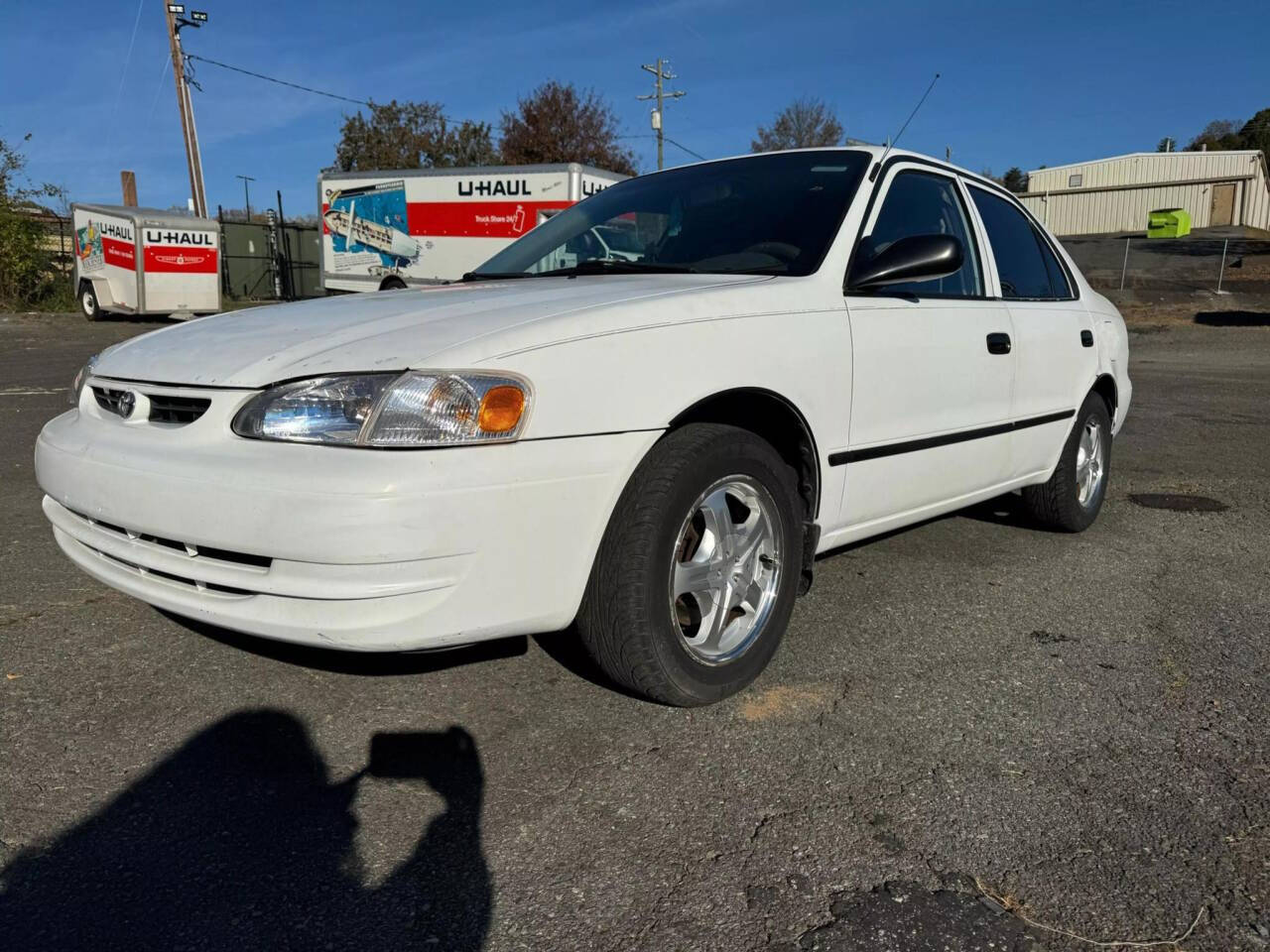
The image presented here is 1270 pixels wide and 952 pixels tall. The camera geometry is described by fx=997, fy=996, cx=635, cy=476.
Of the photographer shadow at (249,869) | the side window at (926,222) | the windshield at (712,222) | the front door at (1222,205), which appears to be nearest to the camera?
the photographer shadow at (249,869)

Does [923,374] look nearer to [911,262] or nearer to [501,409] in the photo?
[911,262]

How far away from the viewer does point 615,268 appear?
11.4 feet

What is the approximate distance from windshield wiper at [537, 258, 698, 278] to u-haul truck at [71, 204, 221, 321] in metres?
18.7

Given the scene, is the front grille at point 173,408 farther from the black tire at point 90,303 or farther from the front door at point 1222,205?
the front door at point 1222,205

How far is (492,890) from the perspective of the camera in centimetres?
195

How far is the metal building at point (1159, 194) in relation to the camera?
46.0m

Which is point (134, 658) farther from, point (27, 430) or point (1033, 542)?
point (27, 430)

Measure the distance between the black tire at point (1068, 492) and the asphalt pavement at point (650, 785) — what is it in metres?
0.85

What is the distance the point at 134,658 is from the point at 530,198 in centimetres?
1388

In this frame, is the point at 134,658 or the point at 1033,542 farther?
the point at 1033,542

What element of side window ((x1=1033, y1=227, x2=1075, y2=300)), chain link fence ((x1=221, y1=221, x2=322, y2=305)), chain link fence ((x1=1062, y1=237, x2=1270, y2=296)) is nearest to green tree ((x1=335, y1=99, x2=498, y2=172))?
chain link fence ((x1=221, y1=221, x2=322, y2=305))

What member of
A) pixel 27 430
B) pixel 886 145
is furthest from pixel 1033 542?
pixel 27 430

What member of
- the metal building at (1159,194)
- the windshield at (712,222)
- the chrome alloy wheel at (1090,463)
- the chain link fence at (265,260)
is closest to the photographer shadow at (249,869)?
the windshield at (712,222)

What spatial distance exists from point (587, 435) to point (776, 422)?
0.85m
